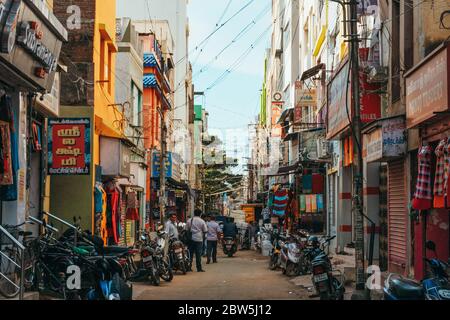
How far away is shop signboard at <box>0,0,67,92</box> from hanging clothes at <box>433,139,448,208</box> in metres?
6.99

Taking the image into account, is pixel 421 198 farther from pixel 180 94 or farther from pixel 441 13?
pixel 180 94

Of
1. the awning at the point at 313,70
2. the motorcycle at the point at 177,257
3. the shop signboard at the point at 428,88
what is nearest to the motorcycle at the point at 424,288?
the shop signboard at the point at 428,88

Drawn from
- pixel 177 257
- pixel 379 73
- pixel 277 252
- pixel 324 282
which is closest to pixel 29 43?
pixel 324 282

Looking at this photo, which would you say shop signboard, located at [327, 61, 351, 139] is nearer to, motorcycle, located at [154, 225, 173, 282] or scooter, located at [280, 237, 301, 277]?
scooter, located at [280, 237, 301, 277]

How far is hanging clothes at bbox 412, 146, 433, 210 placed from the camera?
43.3 feet

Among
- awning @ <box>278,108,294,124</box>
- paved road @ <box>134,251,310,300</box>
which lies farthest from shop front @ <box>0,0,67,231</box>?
awning @ <box>278,108,294,124</box>

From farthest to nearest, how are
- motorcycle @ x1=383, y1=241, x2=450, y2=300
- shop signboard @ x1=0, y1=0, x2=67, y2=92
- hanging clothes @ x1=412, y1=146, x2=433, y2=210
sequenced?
hanging clothes @ x1=412, y1=146, x2=433, y2=210
shop signboard @ x1=0, y1=0, x2=67, y2=92
motorcycle @ x1=383, y1=241, x2=450, y2=300

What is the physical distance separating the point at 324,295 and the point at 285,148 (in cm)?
3269

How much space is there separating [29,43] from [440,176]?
7.15 metres

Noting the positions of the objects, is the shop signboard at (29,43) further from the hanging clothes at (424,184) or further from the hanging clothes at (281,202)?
the hanging clothes at (281,202)

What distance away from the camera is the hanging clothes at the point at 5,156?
1181 cm

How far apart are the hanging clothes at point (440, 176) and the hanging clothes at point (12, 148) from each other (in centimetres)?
711

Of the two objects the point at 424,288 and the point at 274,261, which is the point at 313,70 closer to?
the point at 274,261

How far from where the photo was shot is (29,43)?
38.9 ft
